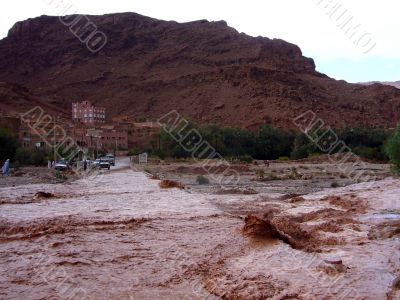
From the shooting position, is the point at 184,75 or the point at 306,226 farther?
the point at 184,75

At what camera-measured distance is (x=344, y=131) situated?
8538 centimetres

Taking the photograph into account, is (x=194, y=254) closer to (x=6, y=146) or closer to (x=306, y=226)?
(x=306, y=226)

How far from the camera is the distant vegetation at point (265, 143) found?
80.8 meters

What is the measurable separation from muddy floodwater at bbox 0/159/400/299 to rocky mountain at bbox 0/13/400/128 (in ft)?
293

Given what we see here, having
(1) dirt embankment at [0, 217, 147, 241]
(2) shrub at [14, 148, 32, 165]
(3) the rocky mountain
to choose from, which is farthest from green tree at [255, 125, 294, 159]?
(1) dirt embankment at [0, 217, 147, 241]

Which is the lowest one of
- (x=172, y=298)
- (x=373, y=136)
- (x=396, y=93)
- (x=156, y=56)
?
(x=172, y=298)

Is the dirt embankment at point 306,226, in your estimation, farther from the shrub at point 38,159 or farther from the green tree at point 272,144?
the green tree at point 272,144

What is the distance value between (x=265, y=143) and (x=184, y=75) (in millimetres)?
60376

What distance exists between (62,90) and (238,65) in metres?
50.5

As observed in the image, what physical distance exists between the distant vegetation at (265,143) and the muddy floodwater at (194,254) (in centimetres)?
6171

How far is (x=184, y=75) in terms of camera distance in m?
142

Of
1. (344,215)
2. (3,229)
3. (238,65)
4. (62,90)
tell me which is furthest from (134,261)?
(62,90)

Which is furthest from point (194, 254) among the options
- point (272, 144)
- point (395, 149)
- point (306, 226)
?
point (272, 144)

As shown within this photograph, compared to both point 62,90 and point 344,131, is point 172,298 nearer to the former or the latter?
point 344,131
